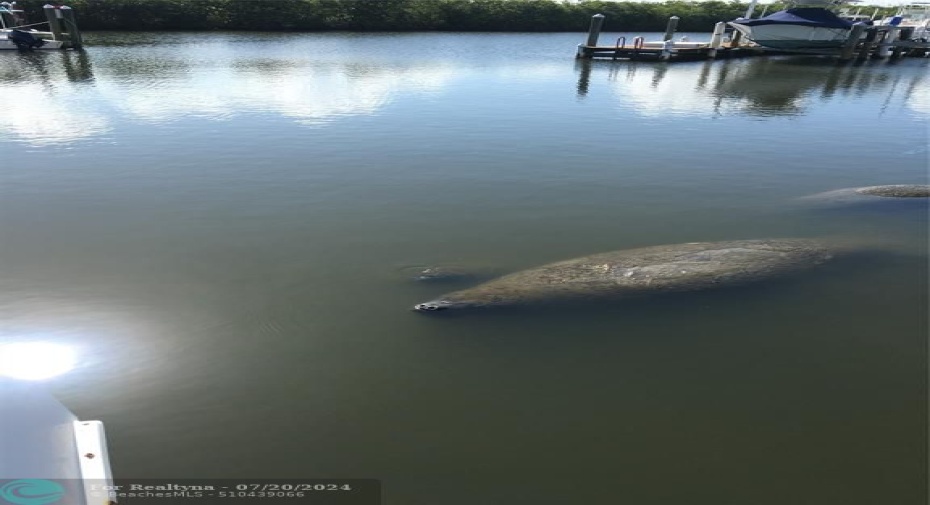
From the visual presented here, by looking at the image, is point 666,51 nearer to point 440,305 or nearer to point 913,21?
point 440,305

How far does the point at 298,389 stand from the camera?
18.6ft

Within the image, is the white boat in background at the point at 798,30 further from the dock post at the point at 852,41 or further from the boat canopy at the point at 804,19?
the dock post at the point at 852,41

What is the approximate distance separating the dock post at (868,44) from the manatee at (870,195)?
3223 centimetres

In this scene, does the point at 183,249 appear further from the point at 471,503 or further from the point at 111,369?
the point at 471,503

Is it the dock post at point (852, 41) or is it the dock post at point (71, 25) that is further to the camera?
the dock post at point (852, 41)

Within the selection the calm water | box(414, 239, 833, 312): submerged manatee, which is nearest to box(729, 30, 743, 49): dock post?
the calm water

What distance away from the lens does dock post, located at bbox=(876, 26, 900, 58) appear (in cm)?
3678

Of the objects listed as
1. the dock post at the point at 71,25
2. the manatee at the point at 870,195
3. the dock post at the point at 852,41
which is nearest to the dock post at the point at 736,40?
the dock post at the point at 852,41

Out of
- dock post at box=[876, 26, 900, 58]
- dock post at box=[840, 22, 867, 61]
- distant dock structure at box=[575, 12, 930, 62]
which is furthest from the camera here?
dock post at box=[876, 26, 900, 58]

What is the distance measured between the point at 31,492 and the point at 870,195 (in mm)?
14420

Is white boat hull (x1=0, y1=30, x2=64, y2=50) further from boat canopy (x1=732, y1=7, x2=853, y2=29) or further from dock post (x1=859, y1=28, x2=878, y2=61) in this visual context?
dock post (x1=859, y1=28, x2=878, y2=61)

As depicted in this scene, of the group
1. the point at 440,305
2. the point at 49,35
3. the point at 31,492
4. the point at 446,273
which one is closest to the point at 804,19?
the point at 446,273

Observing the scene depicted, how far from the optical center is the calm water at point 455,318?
4902 millimetres

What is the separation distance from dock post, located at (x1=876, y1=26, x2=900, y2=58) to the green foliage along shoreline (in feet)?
62.5
